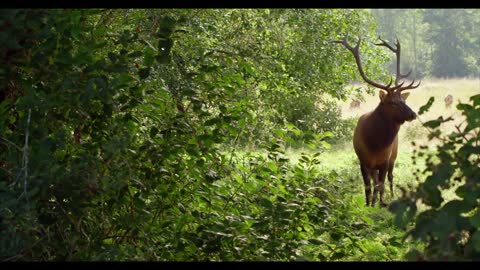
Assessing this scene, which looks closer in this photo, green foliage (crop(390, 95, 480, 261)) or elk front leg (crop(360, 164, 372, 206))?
green foliage (crop(390, 95, 480, 261))

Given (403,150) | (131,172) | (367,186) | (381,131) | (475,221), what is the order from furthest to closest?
(403,150), (381,131), (367,186), (131,172), (475,221)

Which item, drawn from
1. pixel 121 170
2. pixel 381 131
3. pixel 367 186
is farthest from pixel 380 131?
pixel 121 170

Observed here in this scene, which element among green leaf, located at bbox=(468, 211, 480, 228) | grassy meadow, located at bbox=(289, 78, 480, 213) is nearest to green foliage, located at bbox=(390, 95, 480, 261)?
green leaf, located at bbox=(468, 211, 480, 228)

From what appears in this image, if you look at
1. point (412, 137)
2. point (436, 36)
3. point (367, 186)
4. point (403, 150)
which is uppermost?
point (436, 36)

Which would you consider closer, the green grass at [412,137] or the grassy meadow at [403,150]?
the grassy meadow at [403,150]

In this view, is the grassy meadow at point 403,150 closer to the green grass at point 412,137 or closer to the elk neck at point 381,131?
the green grass at point 412,137

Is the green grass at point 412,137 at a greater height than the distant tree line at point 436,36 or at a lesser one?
lesser

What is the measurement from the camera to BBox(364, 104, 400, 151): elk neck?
9.60 m

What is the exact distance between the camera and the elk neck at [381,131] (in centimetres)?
960

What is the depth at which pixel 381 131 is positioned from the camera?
31.6 feet

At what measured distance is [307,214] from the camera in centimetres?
369

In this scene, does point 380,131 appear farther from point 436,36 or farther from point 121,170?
point 436,36

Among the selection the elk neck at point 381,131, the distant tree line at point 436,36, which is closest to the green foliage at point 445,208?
the elk neck at point 381,131

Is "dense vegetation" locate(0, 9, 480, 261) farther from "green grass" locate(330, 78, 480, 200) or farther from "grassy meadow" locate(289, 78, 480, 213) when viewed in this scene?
"green grass" locate(330, 78, 480, 200)
